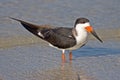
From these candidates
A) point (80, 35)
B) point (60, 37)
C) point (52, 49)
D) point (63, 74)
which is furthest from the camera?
point (52, 49)

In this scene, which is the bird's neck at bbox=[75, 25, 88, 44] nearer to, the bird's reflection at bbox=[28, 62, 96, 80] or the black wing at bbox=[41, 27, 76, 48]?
the black wing at bbox=[41, 27, 76, 48]

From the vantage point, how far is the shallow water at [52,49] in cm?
558

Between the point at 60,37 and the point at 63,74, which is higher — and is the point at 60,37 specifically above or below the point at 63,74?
above

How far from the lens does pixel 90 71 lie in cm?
566

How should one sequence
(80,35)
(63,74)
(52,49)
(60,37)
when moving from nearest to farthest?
(63,74) → (80,35) → (60,37) → (52,49)

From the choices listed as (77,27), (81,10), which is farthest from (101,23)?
(77,27)

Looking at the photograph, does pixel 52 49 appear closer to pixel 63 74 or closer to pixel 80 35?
pixel 80 35

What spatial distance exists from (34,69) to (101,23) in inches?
87.5

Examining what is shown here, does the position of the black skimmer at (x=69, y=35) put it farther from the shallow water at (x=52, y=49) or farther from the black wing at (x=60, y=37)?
the shallow water at (x=52, y=49)

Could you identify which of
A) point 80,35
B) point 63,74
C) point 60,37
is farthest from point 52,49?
point 63,74

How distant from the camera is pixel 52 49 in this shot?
6.57m

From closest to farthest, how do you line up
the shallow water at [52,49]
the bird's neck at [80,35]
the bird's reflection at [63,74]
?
the bird's reflection at [63,74] → the shallow water at [52,49] → the bird's neck at [80,35]

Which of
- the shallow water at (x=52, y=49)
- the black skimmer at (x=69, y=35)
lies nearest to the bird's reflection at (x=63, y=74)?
the shallow water at (x=52, y=49)

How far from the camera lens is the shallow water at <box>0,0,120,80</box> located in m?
5.58
